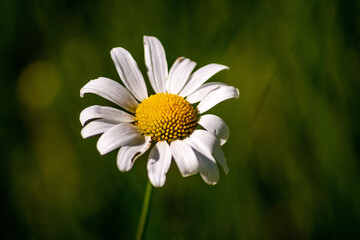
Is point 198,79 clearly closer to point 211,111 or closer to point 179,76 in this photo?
point 179,76

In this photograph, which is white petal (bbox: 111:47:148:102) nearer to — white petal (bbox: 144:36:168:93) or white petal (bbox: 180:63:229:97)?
white petal (bbox: 144:36:168:93)

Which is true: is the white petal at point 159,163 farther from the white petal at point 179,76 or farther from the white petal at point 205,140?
the white petal at point 179,76

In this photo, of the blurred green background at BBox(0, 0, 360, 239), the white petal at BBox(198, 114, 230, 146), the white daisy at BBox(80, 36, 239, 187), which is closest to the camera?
the white daisy at BBox(80, 36, 239, 187)

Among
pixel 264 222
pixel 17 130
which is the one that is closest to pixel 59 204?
pixel 17 130

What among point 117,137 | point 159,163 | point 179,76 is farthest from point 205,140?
point 179,76

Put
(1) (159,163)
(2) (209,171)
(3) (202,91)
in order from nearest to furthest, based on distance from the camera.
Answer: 1. (1) (159,163)
2. (2) (209,171)
3. (3) (202,91)

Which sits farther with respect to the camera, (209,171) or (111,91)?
(111,91)

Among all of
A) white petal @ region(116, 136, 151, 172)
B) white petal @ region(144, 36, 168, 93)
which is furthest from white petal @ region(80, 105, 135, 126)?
white petal @ region(144, 36, 168, 93)
